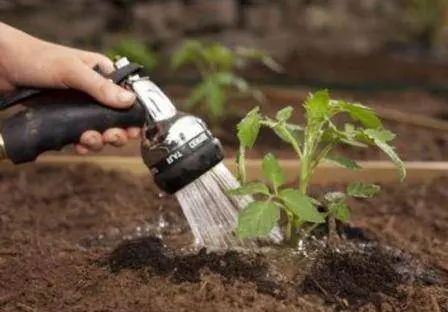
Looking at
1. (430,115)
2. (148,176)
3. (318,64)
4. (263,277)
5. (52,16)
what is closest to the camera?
(263,277)

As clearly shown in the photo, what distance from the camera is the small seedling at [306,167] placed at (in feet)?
4.60

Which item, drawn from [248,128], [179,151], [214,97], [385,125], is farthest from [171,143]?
[385,125]

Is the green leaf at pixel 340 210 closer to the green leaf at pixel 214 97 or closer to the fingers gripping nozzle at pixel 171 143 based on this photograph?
the fingers gripping nozzle at pixel 171 143

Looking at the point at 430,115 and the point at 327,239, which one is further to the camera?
the point at 430,115

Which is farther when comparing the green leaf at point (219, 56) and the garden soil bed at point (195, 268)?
the green leaf at point (219, 56)

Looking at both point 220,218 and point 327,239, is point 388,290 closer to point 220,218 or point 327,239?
point 327,239

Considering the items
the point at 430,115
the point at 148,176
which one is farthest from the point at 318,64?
the point at 148,176

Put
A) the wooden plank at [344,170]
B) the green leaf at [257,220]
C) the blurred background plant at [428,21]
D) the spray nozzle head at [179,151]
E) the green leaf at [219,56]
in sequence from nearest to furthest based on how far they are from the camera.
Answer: the green leaf at [257,220]
the spray nozzle head at [179,151]
the wooden plank at [344,170]
the green leaf at [219,56]
the blurred background plant at [428,21]

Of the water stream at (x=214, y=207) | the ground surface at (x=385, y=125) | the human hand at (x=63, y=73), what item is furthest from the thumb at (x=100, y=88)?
the ground surface at (x=385, y=125)

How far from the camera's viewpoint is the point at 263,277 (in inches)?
57.4

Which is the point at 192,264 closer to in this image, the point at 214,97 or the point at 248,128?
the point at 248,128

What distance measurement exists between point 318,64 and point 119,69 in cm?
267

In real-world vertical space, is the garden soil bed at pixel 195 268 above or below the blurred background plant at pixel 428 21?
above

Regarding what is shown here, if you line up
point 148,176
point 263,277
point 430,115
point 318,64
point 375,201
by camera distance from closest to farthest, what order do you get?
point 263,277
point 375,201
point 148,176
point 430,115
point 318,64
